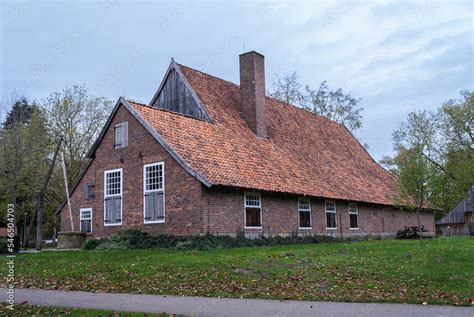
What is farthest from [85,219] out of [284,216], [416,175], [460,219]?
[460,219]

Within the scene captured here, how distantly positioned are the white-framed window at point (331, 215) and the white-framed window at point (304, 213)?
71.8 inches

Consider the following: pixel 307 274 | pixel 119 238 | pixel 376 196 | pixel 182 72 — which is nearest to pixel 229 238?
pixel 119 238

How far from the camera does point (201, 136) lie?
24.5 metres

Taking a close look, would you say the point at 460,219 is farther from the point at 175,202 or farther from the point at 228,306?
the point at 228,306

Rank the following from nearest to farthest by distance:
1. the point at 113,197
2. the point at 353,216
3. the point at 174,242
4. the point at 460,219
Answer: the point at 174,242 < the point at 113,197 < the point at 353,216 < the point at 460,219

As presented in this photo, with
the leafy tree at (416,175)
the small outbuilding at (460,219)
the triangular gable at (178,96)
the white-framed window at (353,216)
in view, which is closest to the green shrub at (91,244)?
the triangular gable at (178,96)

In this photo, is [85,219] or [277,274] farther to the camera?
[85,219]

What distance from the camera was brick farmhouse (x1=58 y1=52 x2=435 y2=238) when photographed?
22.2 meters

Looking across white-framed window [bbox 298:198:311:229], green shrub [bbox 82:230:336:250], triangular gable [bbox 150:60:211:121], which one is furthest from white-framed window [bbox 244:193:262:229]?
triangular gable [bbox 150:60:211:121]

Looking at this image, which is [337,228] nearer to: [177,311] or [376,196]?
[376,196]

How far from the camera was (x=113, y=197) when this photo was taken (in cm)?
2495

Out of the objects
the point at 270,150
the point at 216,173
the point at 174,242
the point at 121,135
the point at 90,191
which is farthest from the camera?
the point at 270,150

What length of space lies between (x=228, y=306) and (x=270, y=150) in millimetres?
18399

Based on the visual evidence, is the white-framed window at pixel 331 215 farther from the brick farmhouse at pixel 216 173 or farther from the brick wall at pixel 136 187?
the brick wall at pixel 136 187
